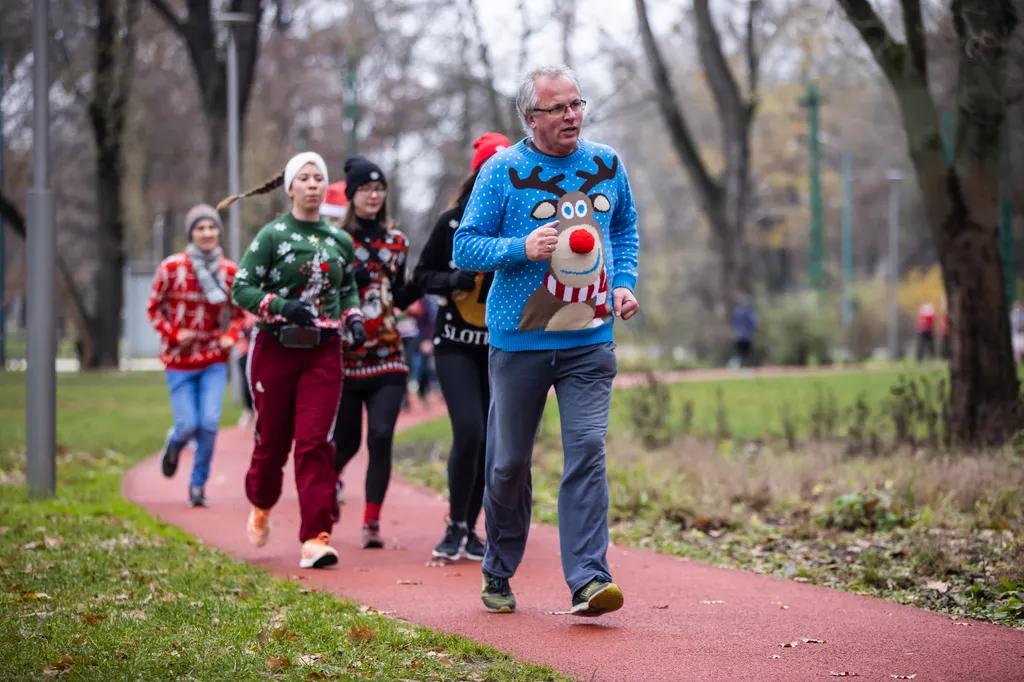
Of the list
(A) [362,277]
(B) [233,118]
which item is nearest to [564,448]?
(A) [362,277]

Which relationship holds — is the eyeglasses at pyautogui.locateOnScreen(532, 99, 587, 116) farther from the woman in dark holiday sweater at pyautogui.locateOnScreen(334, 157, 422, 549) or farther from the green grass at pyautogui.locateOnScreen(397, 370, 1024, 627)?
the green grass at pyautogui.locateOnScreen(397, 370, 1024, 627)

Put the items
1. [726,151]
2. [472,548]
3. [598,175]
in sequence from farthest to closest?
[726,151] → [472,548] → [598,175]

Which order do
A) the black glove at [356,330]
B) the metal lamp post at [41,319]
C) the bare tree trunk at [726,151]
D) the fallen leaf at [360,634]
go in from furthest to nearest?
the bare tree trunk at [726,151], the metal lamp post at [41,319], the black glove at [356,330], the fallen leaf at [360,634]

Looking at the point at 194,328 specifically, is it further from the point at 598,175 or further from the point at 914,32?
the point at 914,32

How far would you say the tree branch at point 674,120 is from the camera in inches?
1093

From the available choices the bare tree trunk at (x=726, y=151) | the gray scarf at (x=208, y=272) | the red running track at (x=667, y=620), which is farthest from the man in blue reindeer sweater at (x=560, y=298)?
the bare tree trunk at (x=726, y=151)

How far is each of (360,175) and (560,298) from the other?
8.83 ft

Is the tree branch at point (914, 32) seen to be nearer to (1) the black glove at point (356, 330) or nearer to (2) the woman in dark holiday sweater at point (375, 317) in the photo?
(2) the woman in dark holiday sweater at point (375, 317)

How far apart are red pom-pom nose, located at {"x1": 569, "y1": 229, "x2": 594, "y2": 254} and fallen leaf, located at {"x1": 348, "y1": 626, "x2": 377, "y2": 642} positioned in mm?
1674

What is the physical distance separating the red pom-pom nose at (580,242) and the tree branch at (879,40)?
6.39m

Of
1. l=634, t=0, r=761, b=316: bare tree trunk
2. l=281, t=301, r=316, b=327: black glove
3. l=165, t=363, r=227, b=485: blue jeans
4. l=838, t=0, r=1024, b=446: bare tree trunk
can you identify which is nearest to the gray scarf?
l=165, t=363, r=227, b=485: blue jeans

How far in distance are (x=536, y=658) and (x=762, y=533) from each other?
12.6 feet

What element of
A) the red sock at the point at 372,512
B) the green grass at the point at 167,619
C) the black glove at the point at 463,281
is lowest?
the green grass at the point at 167,619

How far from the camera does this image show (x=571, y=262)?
18.4 ft
